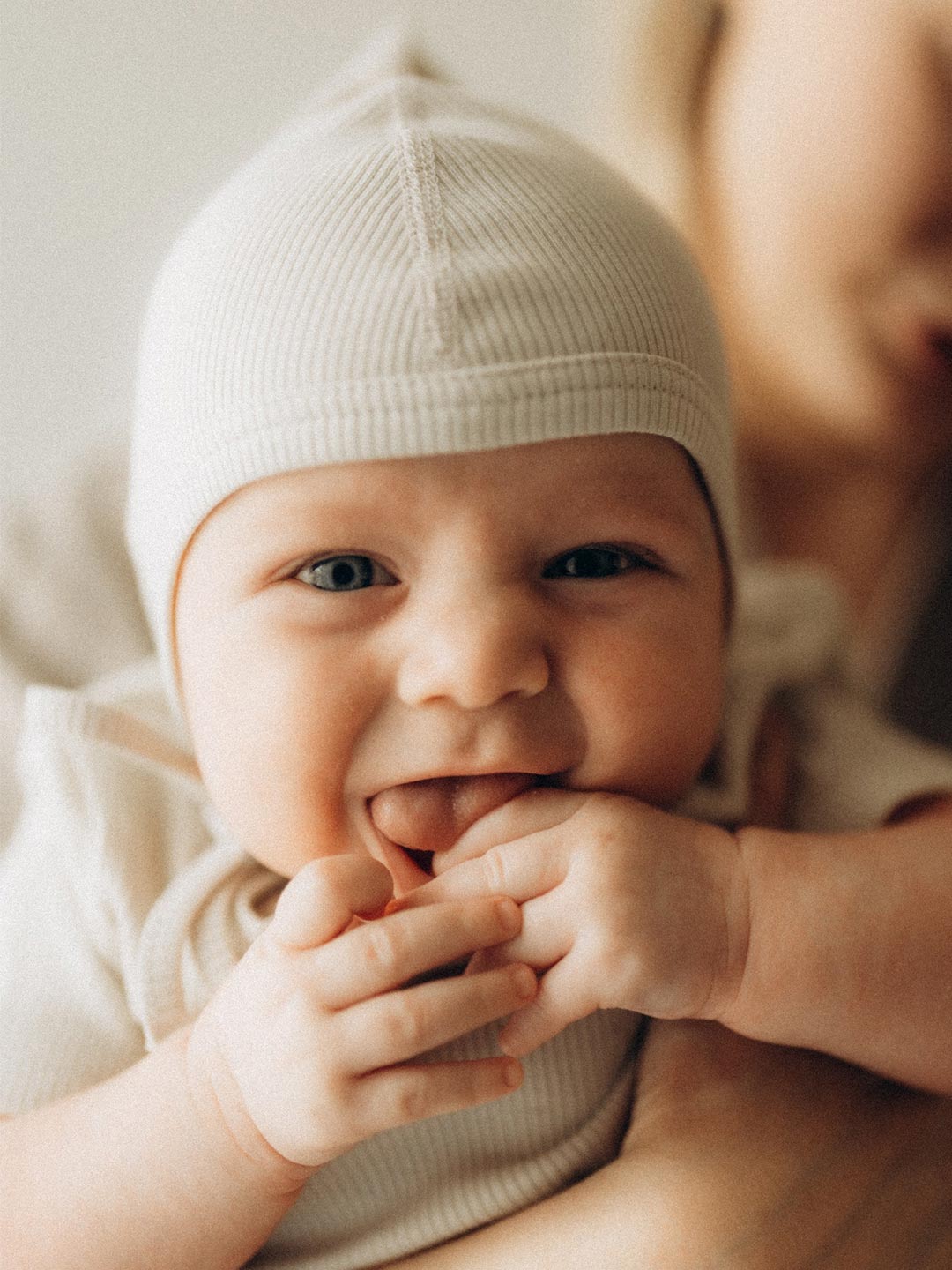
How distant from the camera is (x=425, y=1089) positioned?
66 cm

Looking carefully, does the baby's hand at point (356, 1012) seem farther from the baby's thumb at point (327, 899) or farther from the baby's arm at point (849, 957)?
the baby's arm at point (849, 957)

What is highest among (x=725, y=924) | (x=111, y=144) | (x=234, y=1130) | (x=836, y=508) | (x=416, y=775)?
(x=111, y=144)

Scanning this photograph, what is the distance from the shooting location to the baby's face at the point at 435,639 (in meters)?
0.75

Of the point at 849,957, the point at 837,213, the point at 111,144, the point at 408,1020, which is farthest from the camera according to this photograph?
the point at 111,144

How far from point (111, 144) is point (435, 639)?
110 centimetres

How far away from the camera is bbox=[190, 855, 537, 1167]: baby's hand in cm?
66

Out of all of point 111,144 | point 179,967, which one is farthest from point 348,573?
point 111,144

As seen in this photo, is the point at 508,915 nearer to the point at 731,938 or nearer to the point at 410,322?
the point at 731,938

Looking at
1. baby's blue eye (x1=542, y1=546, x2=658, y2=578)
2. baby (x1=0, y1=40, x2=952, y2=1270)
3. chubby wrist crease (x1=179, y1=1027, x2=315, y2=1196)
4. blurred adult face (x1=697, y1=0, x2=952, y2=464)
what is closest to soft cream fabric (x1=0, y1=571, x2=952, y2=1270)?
baby (x1=0, y1=40, x2=952, y2=1270)

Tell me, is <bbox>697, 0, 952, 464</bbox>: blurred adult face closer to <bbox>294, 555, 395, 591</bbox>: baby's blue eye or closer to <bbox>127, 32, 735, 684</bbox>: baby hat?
<bbox>127, 32, 735, 684</bbox>: baby hat

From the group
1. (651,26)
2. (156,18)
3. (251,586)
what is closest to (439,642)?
(251,586)

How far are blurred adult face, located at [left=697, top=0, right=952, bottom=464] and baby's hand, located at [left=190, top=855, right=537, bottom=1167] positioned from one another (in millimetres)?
817

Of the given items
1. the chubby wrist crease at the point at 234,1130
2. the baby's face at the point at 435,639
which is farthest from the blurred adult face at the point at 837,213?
the chubby wrist crease at the point at 234,1130

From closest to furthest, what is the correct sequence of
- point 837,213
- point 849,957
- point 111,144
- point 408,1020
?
point 408,1020 < point 849,957 < point 837,213 < point 111,144
